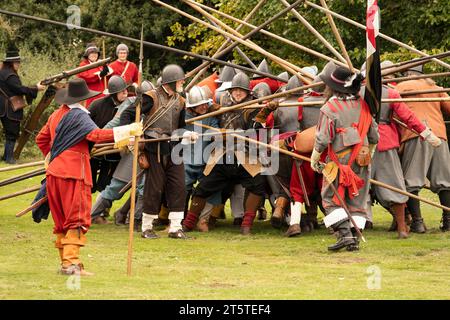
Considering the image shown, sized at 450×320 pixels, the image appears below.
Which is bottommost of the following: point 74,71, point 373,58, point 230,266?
point 230,266

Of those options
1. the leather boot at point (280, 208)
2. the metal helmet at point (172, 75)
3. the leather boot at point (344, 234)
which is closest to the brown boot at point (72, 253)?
the leather boot at point (344, 234)

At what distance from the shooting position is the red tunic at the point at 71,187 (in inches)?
436

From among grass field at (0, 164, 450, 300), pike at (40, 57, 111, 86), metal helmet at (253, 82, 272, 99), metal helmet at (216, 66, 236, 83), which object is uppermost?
pike at (40, 57, 111, 86)

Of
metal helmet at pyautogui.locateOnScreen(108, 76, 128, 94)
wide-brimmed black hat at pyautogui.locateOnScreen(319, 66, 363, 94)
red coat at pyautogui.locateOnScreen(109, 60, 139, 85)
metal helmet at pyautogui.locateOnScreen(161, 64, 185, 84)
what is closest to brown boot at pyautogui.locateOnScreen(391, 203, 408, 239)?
wide-brimmed black hat at pyautogui.locateOnScreen(319, 66, 363, 94)

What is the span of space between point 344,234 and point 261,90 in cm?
274

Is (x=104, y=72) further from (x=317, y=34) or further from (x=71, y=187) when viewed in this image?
(x=71, y=187)

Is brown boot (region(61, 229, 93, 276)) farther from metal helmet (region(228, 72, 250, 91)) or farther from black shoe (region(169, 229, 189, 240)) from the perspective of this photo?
metal helmet (region(228, 72, 250, 91))

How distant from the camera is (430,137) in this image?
13.4 m

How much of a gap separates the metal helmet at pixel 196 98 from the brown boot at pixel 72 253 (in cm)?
379

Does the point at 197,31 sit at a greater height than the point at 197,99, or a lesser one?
greater

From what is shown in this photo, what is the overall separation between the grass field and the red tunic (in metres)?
0.50

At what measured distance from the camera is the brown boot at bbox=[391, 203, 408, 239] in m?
13.9

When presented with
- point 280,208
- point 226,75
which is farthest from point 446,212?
point 226,75

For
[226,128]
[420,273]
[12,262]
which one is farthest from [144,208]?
[420,273]
